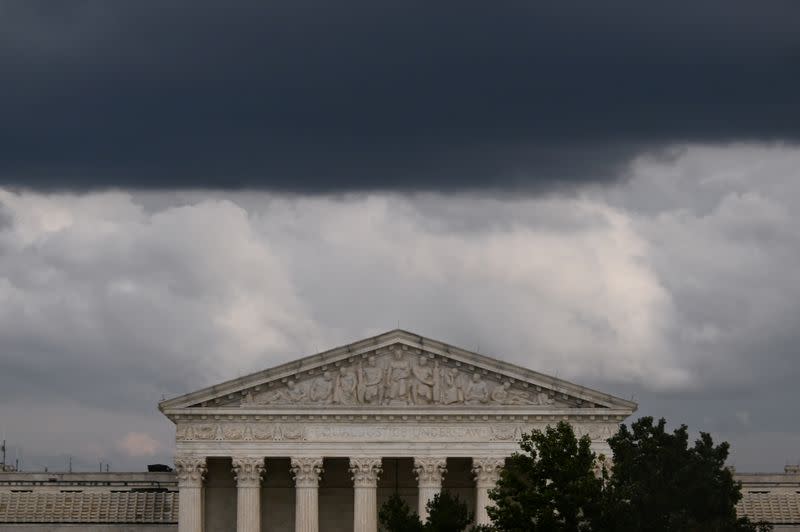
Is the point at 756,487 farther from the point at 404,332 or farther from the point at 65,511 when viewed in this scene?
the point at 65,511

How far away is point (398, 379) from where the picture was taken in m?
116

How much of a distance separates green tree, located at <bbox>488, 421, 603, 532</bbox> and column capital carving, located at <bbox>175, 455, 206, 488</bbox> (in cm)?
2653

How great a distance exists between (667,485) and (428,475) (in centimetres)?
2577

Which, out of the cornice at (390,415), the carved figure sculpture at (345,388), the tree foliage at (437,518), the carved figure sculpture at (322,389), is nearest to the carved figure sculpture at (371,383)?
the carved figure sculpture at (345,388)

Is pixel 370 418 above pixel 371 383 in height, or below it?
below

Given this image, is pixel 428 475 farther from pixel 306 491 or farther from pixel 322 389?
pixel 322 389

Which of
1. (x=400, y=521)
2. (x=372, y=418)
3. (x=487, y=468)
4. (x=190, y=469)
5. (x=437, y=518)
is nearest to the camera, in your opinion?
(x=437, y=518)

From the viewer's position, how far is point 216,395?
11462cm

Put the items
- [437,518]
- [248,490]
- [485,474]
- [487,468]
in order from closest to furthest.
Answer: [437,518] → [248,490] → [487,468] → [485,474]

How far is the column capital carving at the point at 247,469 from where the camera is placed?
115000 millimetres

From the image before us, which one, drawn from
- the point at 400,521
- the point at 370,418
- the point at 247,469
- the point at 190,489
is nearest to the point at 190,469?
the point at 190,489

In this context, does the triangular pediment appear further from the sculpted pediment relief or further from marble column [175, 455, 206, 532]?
marble column [175, 455, 206, 532]

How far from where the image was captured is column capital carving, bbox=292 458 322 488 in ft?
378

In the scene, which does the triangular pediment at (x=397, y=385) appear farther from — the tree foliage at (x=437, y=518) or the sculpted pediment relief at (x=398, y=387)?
the tree foliage at (x=437, y=518)
